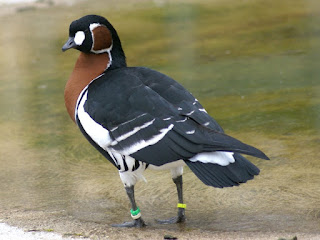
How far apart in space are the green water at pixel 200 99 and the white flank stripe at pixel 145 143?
24.2 inches

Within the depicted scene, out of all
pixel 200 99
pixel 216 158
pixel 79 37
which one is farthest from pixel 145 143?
pixel 200 99

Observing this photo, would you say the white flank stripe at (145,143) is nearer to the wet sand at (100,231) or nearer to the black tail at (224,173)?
the black tail at (224,173)

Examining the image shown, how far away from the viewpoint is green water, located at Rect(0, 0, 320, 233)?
4.59 metres

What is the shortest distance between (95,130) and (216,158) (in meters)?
0.80

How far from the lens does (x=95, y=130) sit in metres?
4.12

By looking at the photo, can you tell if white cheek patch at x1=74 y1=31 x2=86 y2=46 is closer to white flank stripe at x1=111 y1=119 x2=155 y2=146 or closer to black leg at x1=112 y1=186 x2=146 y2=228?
white flank stripe at x1=111 y1=119 x2=155 y2=146

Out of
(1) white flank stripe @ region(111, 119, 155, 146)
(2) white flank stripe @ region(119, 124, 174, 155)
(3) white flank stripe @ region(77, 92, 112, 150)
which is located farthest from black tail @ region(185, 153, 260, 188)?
(3) white flank stripe @ region(77, 92, 112, 150)

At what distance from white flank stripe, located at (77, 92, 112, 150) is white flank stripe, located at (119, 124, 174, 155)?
13 centimetres

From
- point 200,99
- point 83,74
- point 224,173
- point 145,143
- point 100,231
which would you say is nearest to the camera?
point 224,173

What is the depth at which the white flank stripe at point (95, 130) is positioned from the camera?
13.4 feet

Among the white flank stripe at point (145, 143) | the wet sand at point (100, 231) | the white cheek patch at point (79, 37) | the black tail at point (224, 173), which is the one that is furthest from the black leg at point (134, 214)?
the white cheek patch at point (79, 37)

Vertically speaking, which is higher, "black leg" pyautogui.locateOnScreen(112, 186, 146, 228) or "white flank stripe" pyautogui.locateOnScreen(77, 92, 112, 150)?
"white flank stripe" pyautogui.locateOnScreen(77, 92, 112, 150)

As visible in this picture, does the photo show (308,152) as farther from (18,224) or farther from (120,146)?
(18,224)

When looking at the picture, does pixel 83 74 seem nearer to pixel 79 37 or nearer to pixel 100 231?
pixel 79 37
